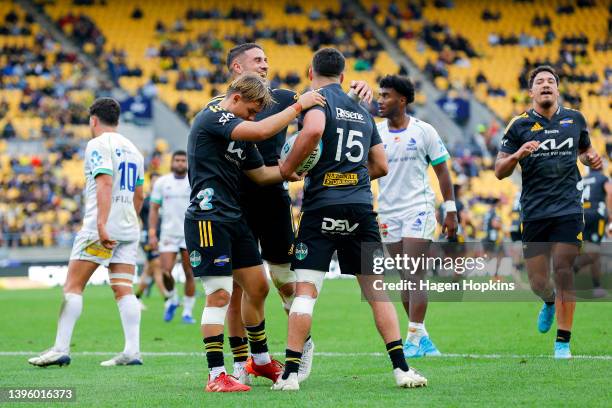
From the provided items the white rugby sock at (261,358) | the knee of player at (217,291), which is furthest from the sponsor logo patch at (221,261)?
the white rugby sock at (261,358)

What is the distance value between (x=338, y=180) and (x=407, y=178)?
3.06 metres

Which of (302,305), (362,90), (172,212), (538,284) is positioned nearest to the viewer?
(302,305)

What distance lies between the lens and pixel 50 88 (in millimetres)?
38500

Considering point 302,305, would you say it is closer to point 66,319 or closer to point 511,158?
point 511,158

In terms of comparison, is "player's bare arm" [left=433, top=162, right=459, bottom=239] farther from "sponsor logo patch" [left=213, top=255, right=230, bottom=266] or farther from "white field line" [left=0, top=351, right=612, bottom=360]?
"sponsor logo patch" [left=213, top=255, right=230, bottom=266]

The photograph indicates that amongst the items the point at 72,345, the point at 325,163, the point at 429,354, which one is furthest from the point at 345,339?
the point at 325,163

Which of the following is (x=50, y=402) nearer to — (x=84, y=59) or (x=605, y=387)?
(x=605, y=387)

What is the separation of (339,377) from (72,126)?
2944cm

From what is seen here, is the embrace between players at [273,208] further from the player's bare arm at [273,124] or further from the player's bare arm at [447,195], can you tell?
the player's bare arm at [447,195]

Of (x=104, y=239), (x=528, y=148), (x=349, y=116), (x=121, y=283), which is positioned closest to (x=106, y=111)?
(x=104, y=239)

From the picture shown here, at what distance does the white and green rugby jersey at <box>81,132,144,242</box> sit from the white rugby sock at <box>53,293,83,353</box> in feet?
2.22

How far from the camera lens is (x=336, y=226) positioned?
7.60 m

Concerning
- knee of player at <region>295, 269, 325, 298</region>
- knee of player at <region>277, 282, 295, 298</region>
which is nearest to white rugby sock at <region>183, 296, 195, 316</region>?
knee of player at <region>277, 282, 295, 298</region>

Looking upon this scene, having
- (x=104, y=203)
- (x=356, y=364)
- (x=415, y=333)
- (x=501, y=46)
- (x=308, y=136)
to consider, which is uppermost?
(x=501, y=46)
